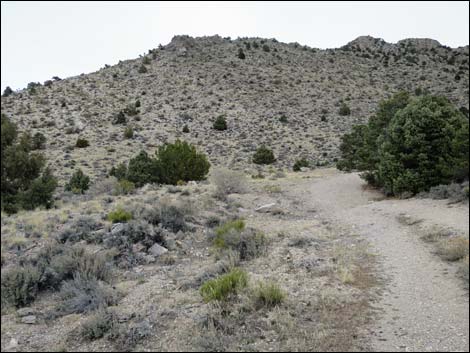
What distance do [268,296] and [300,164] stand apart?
28102 mm

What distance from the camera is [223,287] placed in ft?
26.0

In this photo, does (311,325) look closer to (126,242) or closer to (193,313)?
(193,313)

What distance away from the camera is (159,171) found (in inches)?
958

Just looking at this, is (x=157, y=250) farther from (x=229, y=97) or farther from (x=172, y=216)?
(x=229, y=97)

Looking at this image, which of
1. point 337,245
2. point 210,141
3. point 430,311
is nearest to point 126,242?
point 337,245

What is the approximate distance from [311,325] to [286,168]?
29.2 metres

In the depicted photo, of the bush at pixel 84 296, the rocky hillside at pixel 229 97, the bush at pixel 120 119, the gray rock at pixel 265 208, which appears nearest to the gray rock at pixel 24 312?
the bush at pixel 84 296

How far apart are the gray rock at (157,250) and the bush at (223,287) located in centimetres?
332

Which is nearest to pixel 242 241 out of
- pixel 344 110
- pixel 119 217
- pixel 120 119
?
pixel 119 217

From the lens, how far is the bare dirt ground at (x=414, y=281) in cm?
611

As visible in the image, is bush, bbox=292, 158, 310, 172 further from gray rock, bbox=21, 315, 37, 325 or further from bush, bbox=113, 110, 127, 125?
gray rock, bbox=21, 315, 37, 325

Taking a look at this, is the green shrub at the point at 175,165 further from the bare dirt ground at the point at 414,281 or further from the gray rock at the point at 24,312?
the gray rock at the point at 24,312

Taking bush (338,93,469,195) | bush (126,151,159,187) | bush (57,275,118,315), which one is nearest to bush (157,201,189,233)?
bush (57,275,118,315)

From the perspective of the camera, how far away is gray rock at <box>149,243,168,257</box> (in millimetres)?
11339
